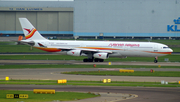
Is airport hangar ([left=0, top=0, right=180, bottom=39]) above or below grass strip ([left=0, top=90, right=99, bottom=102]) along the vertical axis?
above

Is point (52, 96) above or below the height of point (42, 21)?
below

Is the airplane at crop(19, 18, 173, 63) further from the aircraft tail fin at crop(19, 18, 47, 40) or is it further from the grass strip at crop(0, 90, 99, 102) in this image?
the grass strip at crop(0, 90, 99, 102)

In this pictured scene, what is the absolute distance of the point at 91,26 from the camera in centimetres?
13075

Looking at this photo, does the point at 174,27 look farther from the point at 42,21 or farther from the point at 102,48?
the point at 102,48

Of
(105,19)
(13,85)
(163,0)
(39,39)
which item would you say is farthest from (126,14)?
(13,85)

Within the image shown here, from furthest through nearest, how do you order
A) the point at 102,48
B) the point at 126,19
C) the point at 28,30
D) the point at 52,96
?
the point at 126,19
the point at 28,30
the point at 102,48
the point at 52,96

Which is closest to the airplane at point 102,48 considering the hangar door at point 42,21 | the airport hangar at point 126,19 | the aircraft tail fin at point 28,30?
the aircraft tail fin at point 28,30

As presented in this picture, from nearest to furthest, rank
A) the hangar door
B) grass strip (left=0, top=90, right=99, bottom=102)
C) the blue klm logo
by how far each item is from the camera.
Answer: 1. grass strip (left=0, top=90, right=99, bottom=102)
2. the blue klm logo
3. the hangar door

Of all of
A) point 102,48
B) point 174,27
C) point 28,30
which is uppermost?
point 174,27

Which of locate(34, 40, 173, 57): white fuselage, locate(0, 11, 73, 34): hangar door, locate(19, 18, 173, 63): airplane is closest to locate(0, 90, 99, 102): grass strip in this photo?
locate(19, 18, 173, 63): airplane

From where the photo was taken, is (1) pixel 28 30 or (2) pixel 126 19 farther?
(2) pixel 126 19

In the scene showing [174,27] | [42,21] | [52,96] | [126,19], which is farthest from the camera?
[42,21]

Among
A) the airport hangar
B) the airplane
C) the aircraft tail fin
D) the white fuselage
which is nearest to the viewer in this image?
the airplane

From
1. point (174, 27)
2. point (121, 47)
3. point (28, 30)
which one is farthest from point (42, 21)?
point (121, 47)
